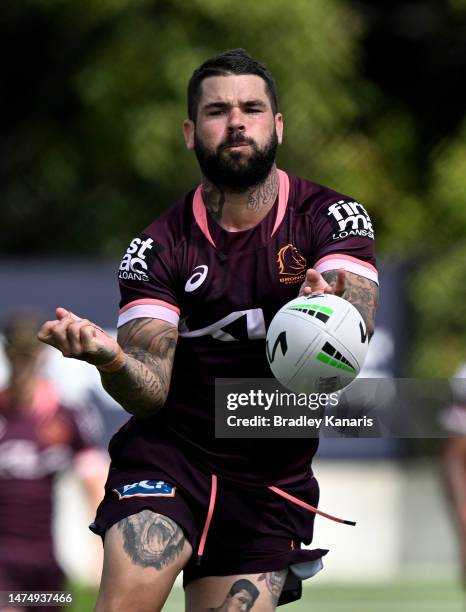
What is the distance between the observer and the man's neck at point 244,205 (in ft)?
18.5

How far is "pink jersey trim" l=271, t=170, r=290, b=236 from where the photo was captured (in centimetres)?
559

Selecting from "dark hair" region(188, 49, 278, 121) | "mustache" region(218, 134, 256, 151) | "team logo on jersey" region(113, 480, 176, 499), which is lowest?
"team logo on jersey" region(113, 480, 176, 499)

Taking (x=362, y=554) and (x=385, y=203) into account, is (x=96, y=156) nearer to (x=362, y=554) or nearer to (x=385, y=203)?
(x=385, y=203)

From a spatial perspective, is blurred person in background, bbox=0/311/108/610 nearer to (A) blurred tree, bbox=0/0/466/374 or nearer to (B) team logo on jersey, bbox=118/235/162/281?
(B) team logo on jersey, bbox=118/235/162/281

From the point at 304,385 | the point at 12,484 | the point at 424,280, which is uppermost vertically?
the point at 424,280

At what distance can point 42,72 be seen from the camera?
19.0 meters

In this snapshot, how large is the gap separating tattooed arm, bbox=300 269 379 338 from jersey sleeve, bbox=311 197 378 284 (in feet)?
0.11

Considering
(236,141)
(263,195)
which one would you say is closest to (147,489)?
(263,195)

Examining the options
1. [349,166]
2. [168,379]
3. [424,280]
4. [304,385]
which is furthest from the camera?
[349,166]

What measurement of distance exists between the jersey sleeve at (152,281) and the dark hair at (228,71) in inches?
22.5

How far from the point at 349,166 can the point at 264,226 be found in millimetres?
12458

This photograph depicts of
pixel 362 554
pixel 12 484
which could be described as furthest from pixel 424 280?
pixel 12 484

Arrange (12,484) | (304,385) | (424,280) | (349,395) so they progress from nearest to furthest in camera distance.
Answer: (304,385) → (349,395) → (12,484) → (424,280)
